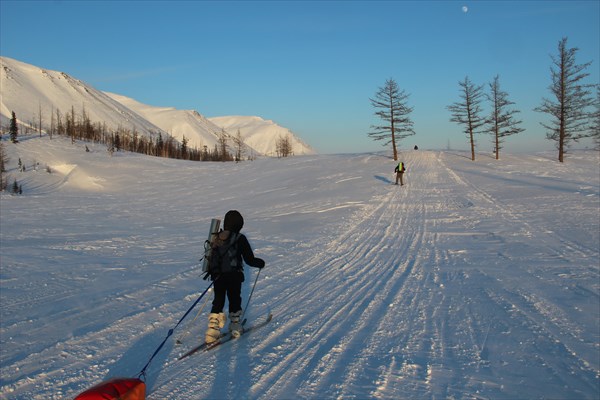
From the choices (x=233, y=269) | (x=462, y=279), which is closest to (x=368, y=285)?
(x=462, y=279)

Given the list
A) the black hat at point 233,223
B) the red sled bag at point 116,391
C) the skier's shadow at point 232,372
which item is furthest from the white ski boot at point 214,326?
the red sled bag at point 116,391

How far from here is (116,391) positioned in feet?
11.0

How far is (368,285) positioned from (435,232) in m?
6.07

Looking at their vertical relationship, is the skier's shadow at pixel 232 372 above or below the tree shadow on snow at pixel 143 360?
below

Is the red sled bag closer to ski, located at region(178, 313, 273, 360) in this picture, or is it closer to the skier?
ski, located at region(178, 313, 273, 360)

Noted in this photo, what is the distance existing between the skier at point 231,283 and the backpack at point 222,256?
0.04 meters

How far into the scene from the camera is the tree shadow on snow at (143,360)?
438cm

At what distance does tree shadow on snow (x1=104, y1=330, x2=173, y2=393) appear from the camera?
4.38 m

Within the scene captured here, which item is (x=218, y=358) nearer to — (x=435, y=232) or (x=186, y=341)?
(x=186, y=341)

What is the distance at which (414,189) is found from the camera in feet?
77.9

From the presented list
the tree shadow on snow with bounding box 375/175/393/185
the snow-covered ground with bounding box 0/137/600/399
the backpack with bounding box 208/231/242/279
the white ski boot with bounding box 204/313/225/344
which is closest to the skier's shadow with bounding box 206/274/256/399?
the snow-covered ground with bounding box 0/137/600/399

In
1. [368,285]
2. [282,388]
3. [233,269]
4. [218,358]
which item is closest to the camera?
[282,388]

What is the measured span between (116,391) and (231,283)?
2.09m

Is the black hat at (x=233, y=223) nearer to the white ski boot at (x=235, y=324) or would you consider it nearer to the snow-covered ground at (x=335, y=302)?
the white ski boot at (x=235, y=324)
